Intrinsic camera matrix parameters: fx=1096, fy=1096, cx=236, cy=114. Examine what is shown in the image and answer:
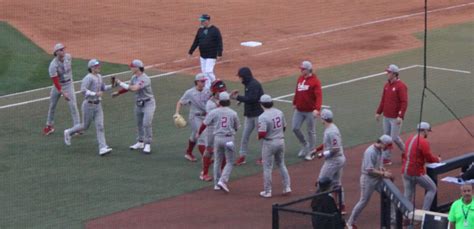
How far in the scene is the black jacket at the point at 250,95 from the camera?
1551cm

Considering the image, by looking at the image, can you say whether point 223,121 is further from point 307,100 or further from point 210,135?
point 307,100

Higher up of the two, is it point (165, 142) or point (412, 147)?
point (412, 147)

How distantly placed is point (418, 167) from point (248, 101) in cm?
325

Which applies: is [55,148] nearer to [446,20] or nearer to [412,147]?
[412,147]

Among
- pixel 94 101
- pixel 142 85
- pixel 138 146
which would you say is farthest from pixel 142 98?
pixel 138 146

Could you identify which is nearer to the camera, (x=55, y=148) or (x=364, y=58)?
(x=55, y=148)

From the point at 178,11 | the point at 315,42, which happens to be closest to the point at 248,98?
the point at 315,42

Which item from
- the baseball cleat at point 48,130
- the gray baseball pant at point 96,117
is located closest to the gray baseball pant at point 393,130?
the gray baseball pant at point 96,117

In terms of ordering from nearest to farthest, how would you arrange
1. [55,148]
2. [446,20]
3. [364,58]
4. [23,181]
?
[23,181] < [55,148] < [364,58] < [446,20]

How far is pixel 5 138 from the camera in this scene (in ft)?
56.6

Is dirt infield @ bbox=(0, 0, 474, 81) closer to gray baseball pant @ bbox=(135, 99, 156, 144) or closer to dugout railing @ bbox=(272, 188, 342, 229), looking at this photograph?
gray baseball pant @ bbox=(135, 99, 156, 144)

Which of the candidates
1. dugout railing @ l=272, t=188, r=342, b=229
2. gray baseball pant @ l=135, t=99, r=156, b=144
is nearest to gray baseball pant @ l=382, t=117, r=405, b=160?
gray baseball pant @ l=135, t=99, r=156, b=144

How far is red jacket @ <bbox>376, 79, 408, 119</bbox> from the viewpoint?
15602mm

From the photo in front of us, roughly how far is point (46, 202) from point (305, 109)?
4.07m
